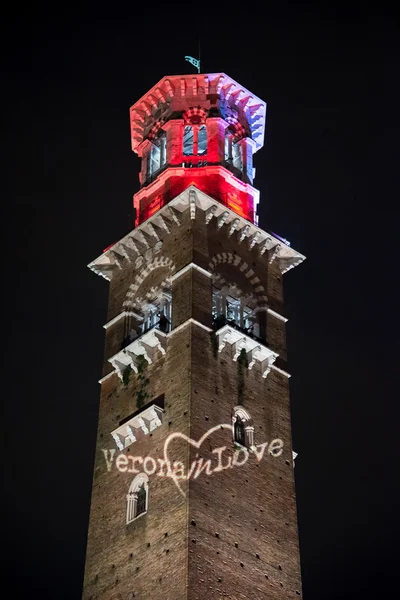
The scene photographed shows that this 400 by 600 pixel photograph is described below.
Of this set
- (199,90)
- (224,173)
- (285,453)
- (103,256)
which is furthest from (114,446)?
(199,90)

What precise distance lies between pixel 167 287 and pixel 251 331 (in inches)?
162

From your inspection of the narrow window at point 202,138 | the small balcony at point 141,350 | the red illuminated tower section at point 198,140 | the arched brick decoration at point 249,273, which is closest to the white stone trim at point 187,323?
the small balcony at point 141,350

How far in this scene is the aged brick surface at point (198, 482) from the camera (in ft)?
124

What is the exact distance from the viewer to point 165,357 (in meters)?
43.9

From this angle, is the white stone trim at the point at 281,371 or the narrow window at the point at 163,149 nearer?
the white stone trim at the point at 281,371

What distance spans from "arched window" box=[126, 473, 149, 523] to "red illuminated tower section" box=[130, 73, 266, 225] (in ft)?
46.6

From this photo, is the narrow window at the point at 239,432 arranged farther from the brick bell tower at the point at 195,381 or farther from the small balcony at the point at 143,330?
the small balcony at the point at 143,330

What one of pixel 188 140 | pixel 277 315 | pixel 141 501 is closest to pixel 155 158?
pixel 188 140

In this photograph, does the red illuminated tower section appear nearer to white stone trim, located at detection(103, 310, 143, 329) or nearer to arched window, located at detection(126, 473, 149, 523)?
white stone trim, located at detection(103, 310, 143, 329)

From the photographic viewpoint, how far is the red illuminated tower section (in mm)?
50188

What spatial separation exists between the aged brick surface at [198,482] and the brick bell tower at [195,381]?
56mm

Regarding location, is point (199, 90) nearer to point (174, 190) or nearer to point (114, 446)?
point (174, 190)

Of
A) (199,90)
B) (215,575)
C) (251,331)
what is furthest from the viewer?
(199,90)

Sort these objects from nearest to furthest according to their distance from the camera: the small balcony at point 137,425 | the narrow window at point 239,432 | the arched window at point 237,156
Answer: the small balcony at point 137,425 < the narrow window at point 239,432 < the arched window at point 237,156
